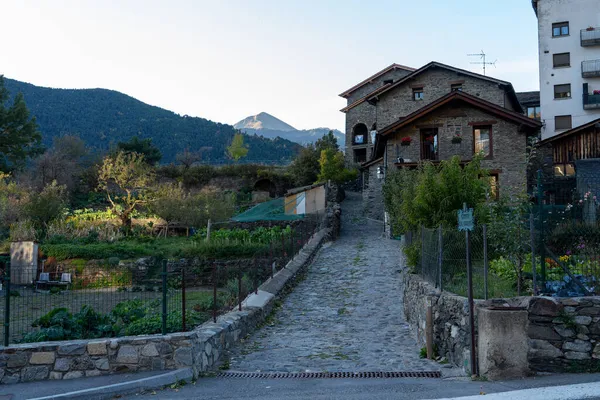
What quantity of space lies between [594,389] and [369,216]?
90.9ft

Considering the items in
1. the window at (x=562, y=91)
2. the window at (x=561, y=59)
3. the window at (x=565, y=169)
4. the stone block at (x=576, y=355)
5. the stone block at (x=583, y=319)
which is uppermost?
the window at (x=561, y=59)

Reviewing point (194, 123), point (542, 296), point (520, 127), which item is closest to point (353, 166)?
point (520, 127)

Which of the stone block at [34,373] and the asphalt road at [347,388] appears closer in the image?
the asphalt road at [347,388]

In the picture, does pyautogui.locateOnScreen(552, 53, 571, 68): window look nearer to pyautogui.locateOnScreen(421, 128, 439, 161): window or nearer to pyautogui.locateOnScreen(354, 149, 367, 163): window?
pyautogui.locateOnScreen(354, 149, 367, 163): window

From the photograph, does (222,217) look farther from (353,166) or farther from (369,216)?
(353,166)

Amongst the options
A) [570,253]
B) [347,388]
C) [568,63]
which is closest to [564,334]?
[570,253]

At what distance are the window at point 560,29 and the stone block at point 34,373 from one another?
42.6 m

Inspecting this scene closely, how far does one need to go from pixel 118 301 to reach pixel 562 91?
124 feet

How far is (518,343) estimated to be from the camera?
779cm

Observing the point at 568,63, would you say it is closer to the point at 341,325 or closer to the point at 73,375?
the point at 341,325

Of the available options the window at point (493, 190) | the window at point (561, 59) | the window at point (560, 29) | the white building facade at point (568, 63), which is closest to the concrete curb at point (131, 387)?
the window at point (493, 190)

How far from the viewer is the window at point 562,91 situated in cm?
A: 4078

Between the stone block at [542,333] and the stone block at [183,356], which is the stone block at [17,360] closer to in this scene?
the stone block at [183,356]

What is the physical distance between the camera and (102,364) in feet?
27.6
